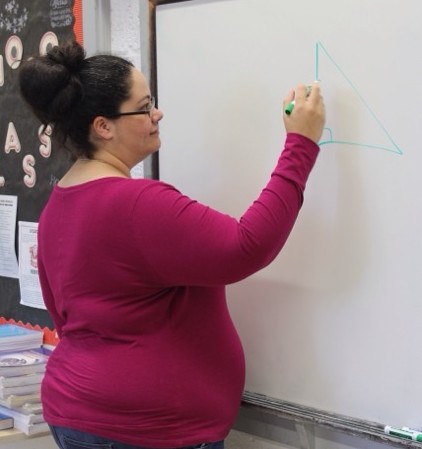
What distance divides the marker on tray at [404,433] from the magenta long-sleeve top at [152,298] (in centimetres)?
25

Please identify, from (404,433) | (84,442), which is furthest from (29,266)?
(404,433)

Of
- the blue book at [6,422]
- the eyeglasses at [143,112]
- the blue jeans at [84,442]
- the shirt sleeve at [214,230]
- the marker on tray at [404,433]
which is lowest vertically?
the blue book at [6,422]

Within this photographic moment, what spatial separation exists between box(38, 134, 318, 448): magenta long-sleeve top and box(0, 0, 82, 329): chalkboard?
543 mm

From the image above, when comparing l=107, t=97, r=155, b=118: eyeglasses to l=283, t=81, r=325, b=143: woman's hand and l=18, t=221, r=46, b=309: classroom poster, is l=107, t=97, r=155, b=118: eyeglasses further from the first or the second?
l=18, t=221, r=46, b=309: classroom poster

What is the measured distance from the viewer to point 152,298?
1015 millimetres

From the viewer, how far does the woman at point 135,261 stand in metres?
0.93

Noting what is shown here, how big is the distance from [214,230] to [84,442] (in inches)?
16.3

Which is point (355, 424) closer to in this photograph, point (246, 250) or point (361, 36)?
point (246, 250)

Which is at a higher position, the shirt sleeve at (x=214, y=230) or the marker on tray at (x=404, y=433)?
the shirt sleeve at (x=214, y=230)

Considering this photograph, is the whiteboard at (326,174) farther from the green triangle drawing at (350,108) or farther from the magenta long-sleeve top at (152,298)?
the magenta long-sleeve top at (152,298)

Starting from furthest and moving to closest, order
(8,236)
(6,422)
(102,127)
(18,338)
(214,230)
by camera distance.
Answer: (8,236)
(18,338)
(6,422)
(102,127)
(214,230)

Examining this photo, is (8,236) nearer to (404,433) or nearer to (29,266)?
(29,266)

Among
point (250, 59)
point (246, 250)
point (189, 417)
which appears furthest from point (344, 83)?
point (189, 417)

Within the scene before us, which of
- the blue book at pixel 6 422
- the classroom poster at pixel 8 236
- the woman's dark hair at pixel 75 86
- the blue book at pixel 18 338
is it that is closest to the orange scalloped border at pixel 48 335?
the blue book at pixel 18 338
